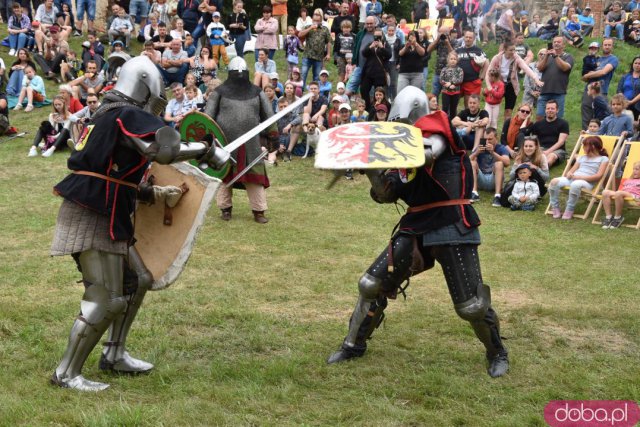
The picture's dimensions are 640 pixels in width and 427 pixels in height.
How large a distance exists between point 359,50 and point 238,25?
355 cm

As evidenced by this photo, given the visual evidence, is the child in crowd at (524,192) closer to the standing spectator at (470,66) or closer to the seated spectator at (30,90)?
the standing spectator at (470,66)

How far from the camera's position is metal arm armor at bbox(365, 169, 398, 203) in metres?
4.55

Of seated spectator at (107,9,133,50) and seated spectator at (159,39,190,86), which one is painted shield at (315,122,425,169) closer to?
seated spectator at (159,39,190,86)

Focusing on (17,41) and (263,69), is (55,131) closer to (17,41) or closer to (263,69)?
(263,69)

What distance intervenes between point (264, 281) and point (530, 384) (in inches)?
113

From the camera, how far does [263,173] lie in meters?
9.16

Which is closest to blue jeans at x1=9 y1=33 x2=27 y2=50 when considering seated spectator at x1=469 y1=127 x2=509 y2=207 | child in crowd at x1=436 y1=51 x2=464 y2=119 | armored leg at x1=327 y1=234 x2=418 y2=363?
child in crowd at x1=436 y1=51 x2=464 y2=119

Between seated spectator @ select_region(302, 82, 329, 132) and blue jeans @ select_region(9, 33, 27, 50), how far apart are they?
786cm

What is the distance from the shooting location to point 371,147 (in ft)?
13.8

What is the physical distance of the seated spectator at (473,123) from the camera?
11656 mm

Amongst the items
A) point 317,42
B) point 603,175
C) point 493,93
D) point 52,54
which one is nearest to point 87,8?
point 52,54

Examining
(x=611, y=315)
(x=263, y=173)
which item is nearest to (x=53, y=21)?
(x=263, y=173)

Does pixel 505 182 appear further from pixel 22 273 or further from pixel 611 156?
pixel 22 273

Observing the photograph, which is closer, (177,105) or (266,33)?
(177,105)
